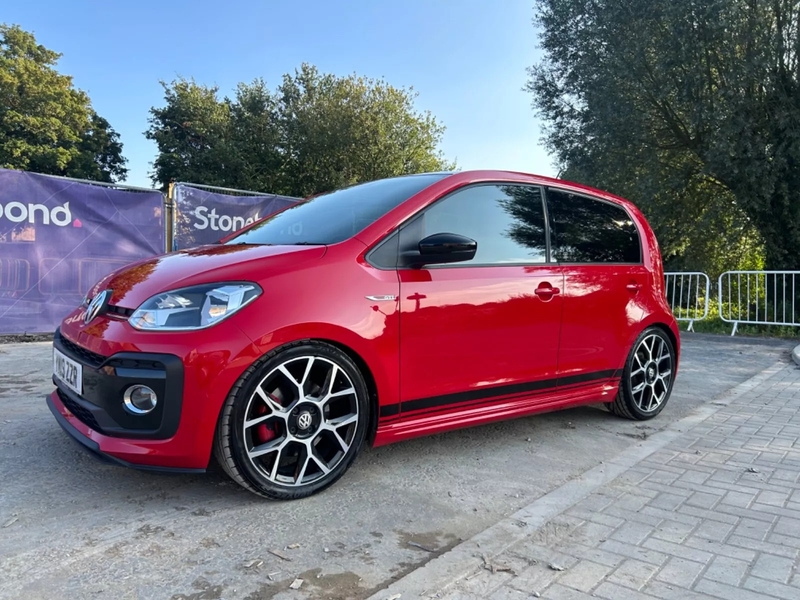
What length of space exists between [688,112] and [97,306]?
12.2 m

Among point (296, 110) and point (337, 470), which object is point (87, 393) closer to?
point (337, 470)

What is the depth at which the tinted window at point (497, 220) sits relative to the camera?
342 cm

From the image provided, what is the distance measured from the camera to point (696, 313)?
11359 mm

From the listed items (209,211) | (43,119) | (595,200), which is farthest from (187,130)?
(595,200)

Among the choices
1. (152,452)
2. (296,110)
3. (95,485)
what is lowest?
(95,485)

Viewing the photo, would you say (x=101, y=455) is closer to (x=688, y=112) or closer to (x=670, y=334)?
(x=670, y=334)

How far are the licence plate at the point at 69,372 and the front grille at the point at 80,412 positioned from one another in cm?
7

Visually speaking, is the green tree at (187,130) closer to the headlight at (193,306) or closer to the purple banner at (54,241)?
the purple banner at (54,241)

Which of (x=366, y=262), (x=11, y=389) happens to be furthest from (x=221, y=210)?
(x=366, y=262)

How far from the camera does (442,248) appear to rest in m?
3.04

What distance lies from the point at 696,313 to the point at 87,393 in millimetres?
11261

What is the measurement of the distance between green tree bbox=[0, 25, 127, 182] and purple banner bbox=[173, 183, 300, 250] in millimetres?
32365

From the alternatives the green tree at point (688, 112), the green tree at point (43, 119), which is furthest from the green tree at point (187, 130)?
the green tree at point (688, 112)

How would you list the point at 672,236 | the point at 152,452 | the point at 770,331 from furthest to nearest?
the point at 672,236, the point at 770,331, the point at 152,452
